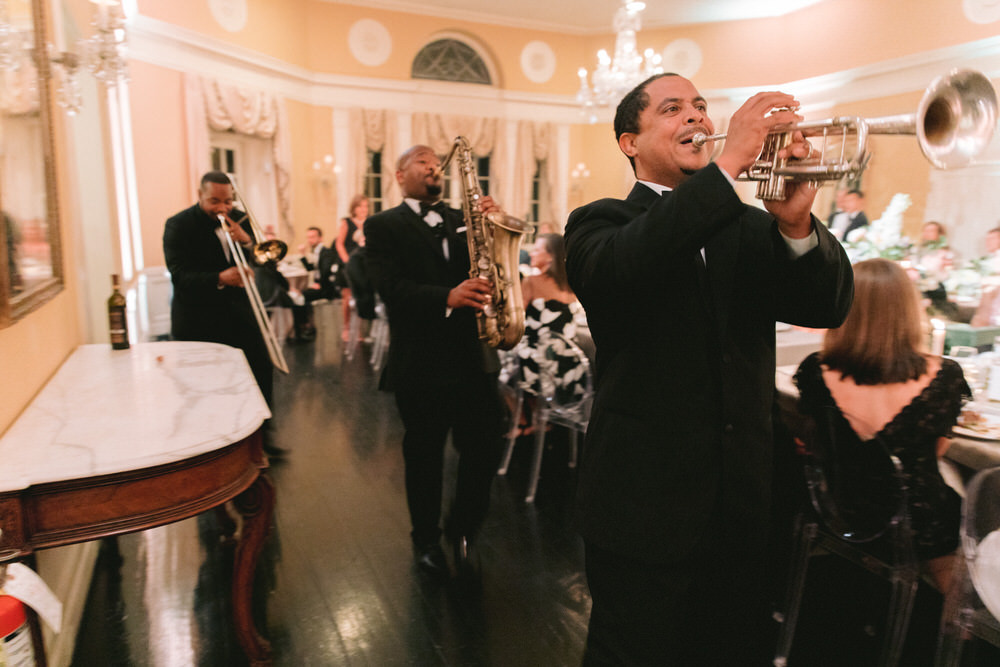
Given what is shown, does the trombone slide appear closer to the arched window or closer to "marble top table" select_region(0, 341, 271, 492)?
"marble top table" select_region(0, 341, 271, 492)

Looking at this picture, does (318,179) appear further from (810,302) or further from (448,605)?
(810,302)

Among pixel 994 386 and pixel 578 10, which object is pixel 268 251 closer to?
pixel 994 386

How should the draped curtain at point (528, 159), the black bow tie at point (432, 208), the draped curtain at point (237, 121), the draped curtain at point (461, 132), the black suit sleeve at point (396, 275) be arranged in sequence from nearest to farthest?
1. the black suit sleeve at point (396, 275)
2. the black bow tie at point (432, 208)
3. the draped curtain at point (237, 121)
4. the draped curtain at point (461, 132)
5. the draped curtain at point (528, 159)

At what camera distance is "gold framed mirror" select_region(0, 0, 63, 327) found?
5.75 feet

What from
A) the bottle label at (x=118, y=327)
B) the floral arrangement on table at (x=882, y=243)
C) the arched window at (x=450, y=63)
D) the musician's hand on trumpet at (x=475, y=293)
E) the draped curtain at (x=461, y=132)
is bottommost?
the bottle label at (x=118, y=327)

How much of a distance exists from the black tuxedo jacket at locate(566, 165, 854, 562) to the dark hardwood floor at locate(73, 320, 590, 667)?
1.16 m

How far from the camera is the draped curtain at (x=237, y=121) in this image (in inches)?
331

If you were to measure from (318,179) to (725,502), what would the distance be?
1040cm

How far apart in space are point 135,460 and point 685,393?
1.27 m

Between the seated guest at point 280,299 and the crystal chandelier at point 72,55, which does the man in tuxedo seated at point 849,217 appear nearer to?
the seated guest at point 280,299

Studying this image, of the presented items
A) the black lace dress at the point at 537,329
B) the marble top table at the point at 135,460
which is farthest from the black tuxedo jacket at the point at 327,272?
the marble top table at the point at 135,460

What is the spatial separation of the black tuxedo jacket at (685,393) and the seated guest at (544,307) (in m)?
2.26

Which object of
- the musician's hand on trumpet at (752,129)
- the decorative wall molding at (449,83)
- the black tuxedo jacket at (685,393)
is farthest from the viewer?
the decorative wall molding at (449,83)

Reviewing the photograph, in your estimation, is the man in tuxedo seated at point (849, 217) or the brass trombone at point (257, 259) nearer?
the brass trombone at point (257, 259)
